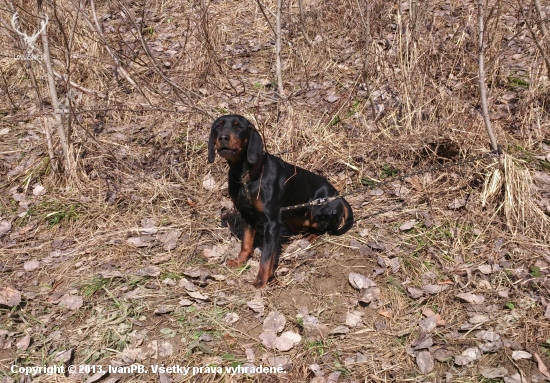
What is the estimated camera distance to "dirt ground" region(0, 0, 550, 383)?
347 cm

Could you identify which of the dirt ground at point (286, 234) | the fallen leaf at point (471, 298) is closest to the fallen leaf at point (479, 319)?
the dirt ground at point (286, 234)

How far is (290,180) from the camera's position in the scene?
176 inches

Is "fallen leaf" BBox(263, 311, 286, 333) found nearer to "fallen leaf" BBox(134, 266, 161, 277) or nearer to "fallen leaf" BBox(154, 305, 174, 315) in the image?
"fallen leaf" BBox(154, 305, 174, 315)

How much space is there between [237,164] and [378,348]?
5.54ft

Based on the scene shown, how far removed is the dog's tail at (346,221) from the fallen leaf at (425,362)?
1522 mm

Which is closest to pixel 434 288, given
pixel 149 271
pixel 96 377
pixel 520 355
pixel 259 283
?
pixel 520 355

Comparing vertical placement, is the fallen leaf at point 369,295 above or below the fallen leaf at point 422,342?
above

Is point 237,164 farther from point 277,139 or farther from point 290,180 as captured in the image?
point 277,139

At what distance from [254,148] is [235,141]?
186mm

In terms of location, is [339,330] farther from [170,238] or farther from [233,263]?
[170,238]

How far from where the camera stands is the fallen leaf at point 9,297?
3.90m

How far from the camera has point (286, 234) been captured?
4.86 m

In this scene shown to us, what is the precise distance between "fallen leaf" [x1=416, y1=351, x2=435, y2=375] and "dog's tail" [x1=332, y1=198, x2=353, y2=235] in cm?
152

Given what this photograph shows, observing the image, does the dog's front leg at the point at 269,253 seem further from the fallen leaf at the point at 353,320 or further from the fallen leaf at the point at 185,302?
the fallen leaf at the point at 353,320
